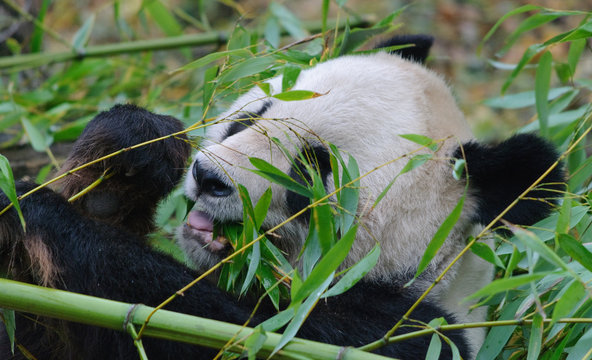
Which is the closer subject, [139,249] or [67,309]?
[67,309]

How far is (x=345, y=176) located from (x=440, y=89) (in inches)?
28.5

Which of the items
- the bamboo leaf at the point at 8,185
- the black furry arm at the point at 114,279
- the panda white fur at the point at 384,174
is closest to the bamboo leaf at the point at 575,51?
the panda white fur at the point at 384,174

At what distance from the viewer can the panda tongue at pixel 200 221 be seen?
6.86ft

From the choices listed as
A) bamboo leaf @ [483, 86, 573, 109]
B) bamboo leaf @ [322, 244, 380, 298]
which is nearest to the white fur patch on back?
bamboo leaf @ [322, 244, 380, 298]

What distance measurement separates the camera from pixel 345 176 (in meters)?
1.90

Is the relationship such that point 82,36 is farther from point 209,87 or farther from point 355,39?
point 209,87

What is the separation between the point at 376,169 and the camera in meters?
2.05

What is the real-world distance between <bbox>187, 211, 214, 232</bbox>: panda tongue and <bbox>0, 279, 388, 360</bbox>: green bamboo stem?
0.55 metres

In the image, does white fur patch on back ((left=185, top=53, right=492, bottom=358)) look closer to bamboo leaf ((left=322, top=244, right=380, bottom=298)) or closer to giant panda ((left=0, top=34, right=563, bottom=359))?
giant panda ((left=0, top=34, right=563, bottom=359))

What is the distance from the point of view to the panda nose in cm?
196

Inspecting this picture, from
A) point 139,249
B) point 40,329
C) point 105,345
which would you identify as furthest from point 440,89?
point 40,329

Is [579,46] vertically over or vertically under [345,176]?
over

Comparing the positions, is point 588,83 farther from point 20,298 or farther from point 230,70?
point 20,298

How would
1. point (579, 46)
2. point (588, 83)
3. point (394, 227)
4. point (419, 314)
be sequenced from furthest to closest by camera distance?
point (588, 83), point (579, 46), point (394, 227), point (419, 314)
